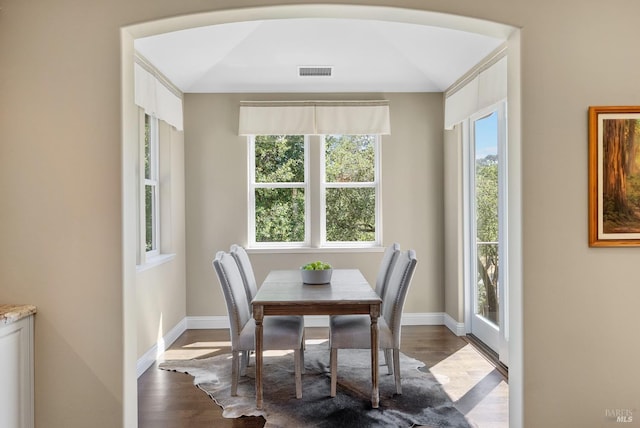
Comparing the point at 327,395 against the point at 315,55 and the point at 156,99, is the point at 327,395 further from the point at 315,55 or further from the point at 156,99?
the point at 315,55

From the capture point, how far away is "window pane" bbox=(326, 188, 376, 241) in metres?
5.39

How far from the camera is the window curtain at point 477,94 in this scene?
145 inches

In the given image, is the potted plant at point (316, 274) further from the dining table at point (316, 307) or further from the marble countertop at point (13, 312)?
the marble countertop at point (13, 312)

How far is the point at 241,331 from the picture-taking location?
3367 mm

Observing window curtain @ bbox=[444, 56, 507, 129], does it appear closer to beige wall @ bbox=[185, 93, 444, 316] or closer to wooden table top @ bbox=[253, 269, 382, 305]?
beige wall @ bbox=[185, 93, 444, 316]

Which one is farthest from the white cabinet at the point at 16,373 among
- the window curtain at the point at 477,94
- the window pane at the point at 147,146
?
the window curtain at the point at 477,94

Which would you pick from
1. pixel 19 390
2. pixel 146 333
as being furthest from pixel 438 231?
pixel 19 390

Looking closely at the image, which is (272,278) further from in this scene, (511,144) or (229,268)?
(511,144)

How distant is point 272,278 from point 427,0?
2453mm

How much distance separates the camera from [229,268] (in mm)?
3344

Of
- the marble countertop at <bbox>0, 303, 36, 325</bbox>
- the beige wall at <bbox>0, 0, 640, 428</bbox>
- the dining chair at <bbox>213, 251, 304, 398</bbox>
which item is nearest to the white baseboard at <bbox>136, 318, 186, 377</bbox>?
the dining chair at <bbox>213, 251, 304, 398</bbox>

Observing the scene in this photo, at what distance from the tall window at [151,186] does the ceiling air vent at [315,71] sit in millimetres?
1538

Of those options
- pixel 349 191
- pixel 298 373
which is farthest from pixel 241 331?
pixel 349 191

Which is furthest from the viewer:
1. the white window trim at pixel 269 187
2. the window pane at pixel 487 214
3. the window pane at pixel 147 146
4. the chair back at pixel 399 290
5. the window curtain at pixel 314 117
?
the white window trim at pixel 269 187
